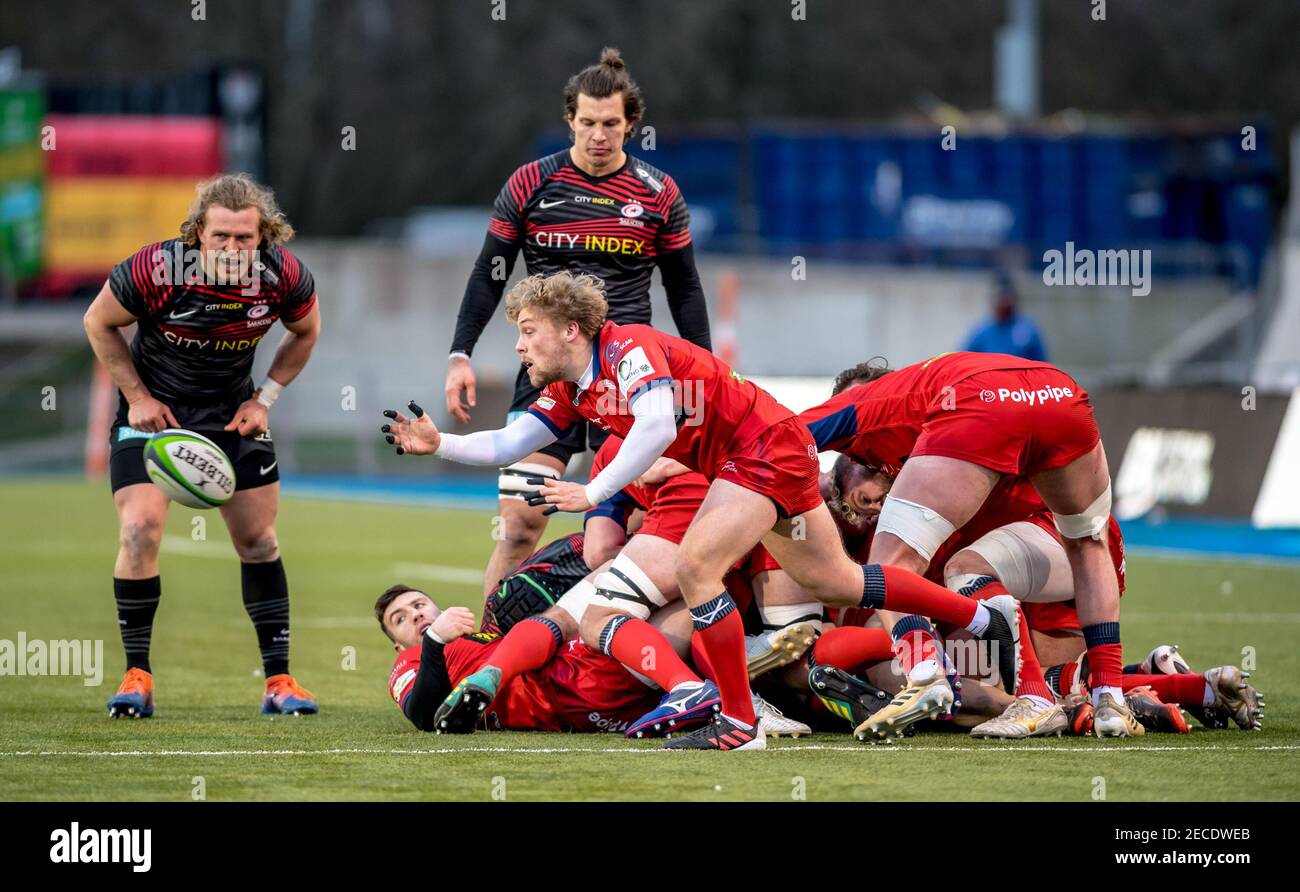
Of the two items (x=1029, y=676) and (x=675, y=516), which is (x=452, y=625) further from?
(x=1029, y=676)

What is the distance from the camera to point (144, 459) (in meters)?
8.12

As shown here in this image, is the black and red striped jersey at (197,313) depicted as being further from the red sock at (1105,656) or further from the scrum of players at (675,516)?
the red sock at (1105,656)

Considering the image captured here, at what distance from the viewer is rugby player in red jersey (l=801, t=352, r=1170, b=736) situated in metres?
7.42

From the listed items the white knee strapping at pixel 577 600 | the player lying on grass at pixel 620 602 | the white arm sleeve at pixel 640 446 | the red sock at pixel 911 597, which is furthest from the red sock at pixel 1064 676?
the white arm sleeve at pixel 640 446

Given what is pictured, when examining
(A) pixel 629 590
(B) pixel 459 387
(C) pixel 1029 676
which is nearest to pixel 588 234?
(B) pixel 459 387

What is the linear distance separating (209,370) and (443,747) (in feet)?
7.23

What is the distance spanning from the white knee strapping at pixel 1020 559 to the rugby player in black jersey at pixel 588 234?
5.36 feet

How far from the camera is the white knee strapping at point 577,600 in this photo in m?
7.64

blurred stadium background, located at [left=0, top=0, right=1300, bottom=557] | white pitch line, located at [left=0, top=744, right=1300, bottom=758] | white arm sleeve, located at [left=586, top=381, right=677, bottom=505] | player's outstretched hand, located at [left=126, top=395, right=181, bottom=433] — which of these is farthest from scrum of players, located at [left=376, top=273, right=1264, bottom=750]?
blurred stadium background, located at [left=0, top=0, right=1300, bottom=557]

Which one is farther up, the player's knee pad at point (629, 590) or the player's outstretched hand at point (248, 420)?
the player's outstretched hand at point (248, 420)

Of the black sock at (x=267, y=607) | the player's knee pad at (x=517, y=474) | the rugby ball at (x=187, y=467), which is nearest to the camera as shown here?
the rugby ball at (x=187, y=467)

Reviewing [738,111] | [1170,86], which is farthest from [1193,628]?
[1170,86]

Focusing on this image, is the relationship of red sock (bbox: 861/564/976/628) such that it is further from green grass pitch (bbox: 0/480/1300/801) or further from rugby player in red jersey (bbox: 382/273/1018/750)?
green grass pitch (bbox: 0/480/1300/801)
